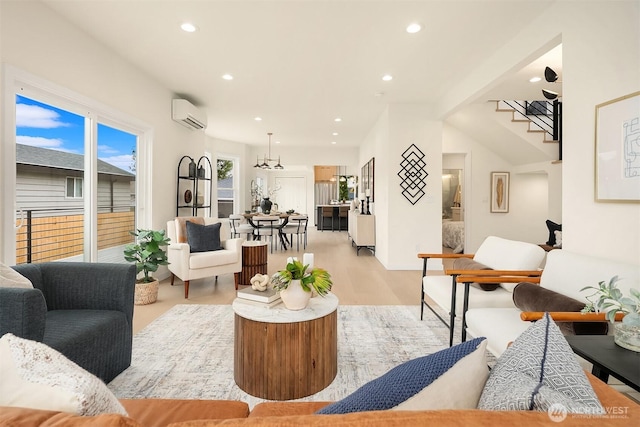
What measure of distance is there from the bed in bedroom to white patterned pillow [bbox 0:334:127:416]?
23.6 ft

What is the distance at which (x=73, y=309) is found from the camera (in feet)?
6.81

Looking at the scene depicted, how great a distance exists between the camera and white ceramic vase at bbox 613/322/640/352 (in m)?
1.27

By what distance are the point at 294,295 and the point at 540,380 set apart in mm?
1421

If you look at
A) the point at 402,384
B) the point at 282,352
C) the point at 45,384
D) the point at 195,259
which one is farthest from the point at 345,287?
Answer: the point at 45,384

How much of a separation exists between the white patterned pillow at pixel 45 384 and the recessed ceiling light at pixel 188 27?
3.03 m

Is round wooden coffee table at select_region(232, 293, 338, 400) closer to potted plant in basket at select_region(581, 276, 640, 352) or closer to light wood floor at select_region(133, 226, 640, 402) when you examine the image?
potted plant in basket at select_region(581, 276, 640, 352)

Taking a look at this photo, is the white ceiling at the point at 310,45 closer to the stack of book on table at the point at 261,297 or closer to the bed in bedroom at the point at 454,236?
the stack of book on table at the point at 261,297

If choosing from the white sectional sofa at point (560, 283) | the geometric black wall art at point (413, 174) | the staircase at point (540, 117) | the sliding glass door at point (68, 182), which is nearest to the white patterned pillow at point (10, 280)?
the sliding glass door at point (68, 182)

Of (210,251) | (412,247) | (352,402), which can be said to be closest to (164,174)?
(210,251)

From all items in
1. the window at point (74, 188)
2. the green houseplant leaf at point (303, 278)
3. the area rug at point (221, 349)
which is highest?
Result: the window at point (74, 188)

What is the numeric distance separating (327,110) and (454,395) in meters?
5.62

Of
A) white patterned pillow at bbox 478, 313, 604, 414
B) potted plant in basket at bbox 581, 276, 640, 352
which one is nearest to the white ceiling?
potted plant in basket at bbox 581, 276, 640, 352

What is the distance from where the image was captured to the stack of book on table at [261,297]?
2.00 m

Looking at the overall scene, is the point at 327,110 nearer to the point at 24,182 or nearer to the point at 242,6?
the point at 242,6
